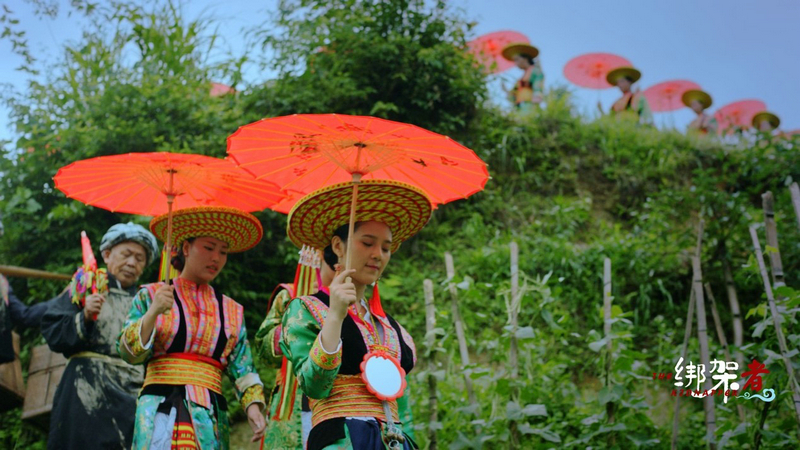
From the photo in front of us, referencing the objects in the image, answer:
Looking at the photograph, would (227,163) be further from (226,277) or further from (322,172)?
(226,277)

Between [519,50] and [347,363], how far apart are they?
8.59m

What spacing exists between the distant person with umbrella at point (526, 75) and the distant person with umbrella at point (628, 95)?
99 cm

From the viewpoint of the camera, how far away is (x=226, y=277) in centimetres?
616

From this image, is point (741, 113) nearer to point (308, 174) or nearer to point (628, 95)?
point (628, 95)

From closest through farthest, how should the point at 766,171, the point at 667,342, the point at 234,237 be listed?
the point at 234,237
the point at 667,342
the point at 766,171

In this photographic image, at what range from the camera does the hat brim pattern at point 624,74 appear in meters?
10.7

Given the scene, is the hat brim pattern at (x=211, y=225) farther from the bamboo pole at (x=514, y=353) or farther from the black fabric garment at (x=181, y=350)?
the bamboo pole at (x=514, y=353)

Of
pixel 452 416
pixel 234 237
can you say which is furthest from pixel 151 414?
pixel 452 416

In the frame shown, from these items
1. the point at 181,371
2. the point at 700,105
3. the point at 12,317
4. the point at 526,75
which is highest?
the point at 700,105

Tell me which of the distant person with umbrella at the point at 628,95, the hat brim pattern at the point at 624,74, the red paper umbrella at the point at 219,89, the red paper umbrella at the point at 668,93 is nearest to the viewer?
the red paper umbrella at the point at 219,89

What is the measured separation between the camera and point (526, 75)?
10.5 m

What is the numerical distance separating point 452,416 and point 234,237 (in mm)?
A: 1805

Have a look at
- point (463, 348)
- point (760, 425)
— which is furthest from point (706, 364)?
point (463, 348)

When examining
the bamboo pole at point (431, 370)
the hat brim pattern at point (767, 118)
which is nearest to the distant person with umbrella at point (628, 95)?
the hat brim pattern at point (767, 118)
